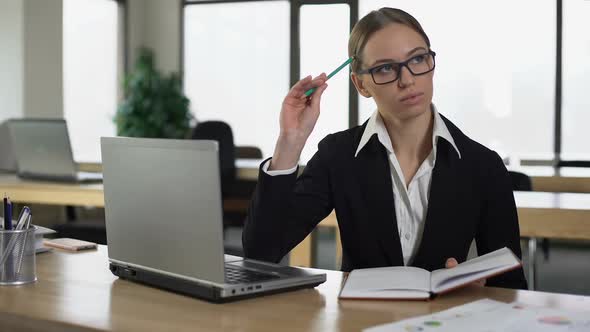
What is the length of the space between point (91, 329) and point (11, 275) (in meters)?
0.37

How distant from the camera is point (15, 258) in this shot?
1.29m

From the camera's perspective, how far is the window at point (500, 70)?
644 centimetres

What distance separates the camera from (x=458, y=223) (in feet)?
4.94

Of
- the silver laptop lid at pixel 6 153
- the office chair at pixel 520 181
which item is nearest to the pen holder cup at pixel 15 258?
the office chair at pixel 520 181

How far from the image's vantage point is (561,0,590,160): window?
6.37m

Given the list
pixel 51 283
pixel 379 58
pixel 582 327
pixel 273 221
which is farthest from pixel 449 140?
pixel 51 283

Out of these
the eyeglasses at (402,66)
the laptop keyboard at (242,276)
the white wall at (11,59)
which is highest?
the white wall at (11,59)

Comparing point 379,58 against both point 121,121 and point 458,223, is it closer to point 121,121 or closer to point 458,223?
point 458,223

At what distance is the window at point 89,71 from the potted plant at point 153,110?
0.27m

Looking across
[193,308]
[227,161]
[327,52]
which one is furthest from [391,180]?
[327,52]

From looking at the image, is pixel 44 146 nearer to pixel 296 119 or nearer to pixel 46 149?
pixel 46 149

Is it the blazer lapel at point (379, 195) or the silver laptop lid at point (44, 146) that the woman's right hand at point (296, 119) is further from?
the silver laptop lid at point (44, 146)

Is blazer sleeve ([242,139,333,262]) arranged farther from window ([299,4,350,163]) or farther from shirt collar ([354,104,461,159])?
window ([299,4,350,163])

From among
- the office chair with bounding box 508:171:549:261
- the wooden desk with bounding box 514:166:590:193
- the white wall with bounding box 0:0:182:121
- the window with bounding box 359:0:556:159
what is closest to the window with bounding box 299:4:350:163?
the window with bounding box 359:0:556:159
